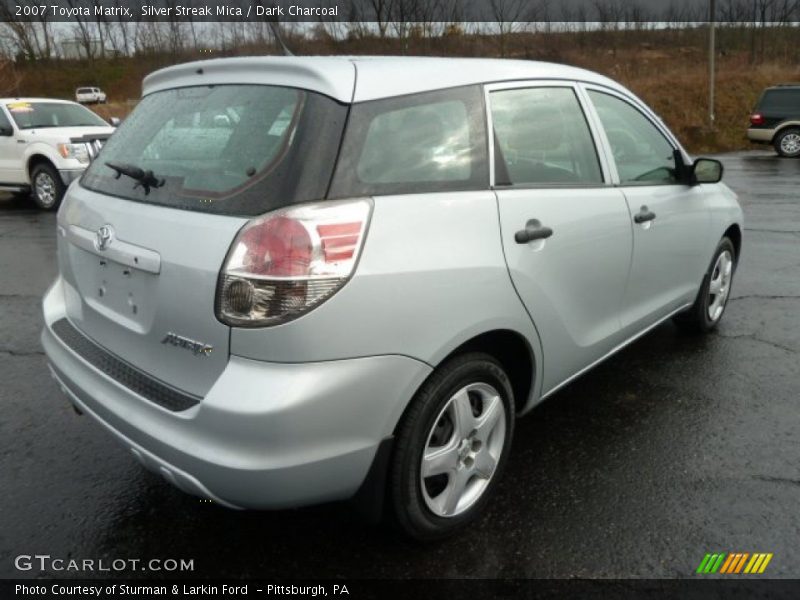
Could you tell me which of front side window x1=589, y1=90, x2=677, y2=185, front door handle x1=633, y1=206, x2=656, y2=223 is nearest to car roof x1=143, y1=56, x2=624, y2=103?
front side window x1=589, y1=90, x2=677, y2=185

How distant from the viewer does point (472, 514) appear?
247 cm

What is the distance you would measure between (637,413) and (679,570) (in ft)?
3.97

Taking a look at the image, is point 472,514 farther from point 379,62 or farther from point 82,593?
point 379,62

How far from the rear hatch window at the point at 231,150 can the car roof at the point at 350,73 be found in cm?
4

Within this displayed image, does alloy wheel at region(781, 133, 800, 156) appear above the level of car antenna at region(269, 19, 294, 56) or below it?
below

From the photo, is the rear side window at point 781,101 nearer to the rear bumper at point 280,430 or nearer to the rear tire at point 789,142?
the rear tire at point 789,142

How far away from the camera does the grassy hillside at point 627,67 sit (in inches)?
1085

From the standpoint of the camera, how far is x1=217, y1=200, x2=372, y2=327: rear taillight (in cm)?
187

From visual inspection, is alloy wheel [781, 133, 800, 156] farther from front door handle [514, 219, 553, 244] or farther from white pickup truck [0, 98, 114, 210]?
front door handle [514, 219, 553, 244]

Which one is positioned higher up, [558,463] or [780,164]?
[558,463]

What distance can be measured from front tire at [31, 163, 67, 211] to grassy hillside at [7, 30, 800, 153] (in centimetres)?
794

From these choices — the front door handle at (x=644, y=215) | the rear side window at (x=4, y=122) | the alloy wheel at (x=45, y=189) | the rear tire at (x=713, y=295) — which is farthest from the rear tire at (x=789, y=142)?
the rear side window at (x=4, y=122)

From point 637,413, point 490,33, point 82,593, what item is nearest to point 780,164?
point 637,413

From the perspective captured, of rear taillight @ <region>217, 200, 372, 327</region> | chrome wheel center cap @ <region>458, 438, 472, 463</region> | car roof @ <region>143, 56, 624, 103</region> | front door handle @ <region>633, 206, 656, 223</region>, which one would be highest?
car roof @ <region>143, 56, 624, 103</region>
